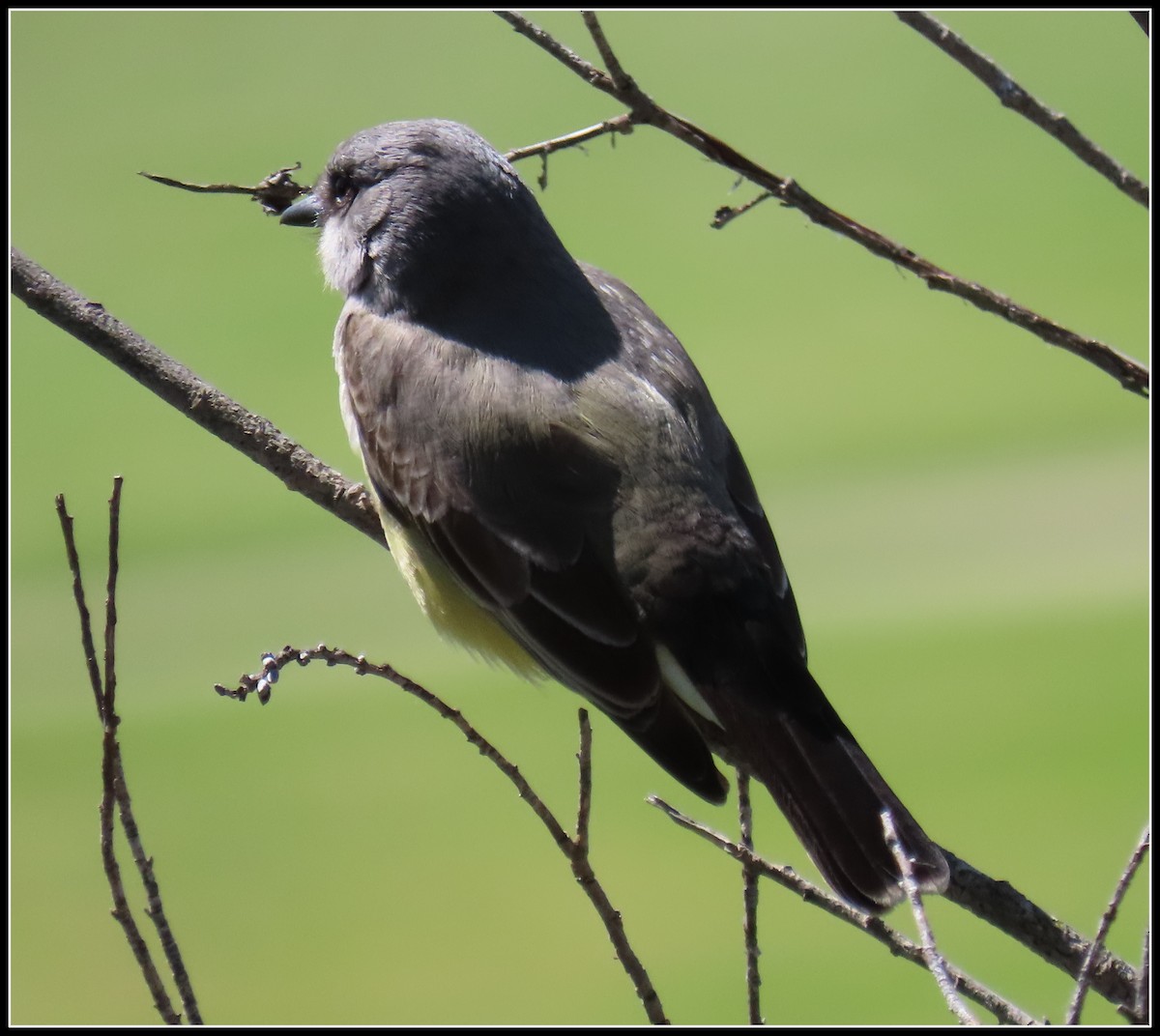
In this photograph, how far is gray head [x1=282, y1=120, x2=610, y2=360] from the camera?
3.13 metres

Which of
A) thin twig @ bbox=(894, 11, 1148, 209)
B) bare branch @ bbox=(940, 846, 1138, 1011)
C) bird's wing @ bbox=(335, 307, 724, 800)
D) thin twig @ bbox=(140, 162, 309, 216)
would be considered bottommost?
bare branch @ bbox=(940, 846, 1138, 1011)

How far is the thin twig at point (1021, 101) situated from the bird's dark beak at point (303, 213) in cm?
219

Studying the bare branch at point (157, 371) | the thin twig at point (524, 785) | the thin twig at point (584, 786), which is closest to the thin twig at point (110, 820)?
the thin twig at point (524, 785)

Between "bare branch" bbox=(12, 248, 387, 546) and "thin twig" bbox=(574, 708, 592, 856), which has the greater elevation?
"bare branch" bbox=(12, 248, 387, 546)

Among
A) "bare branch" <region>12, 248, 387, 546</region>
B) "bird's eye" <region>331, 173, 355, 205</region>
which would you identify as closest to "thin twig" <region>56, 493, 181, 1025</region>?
"bare branch" <region>12, 248, 387, 546</region>

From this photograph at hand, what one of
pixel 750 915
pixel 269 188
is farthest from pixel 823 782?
pixel 269 188

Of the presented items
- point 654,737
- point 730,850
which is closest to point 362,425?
point 654,737

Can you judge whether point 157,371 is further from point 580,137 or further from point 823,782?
point 823,782

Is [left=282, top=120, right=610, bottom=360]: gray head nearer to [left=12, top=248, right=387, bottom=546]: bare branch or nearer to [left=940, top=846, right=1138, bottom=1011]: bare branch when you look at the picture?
[left=12, top=248, right=387, bottom=546]: bare branch

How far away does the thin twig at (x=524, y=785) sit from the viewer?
169 centimetres

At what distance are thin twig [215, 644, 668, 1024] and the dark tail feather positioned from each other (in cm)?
76

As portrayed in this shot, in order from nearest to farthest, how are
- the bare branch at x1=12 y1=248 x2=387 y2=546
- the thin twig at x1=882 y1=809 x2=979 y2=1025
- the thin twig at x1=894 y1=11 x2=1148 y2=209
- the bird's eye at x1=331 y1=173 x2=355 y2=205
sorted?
the thin twig at x1=882 y1=809 x2=979 y2=1025 → the thin twig at x1=894 y1=11 x2=1148 y2=209 → the bare branch at x1=12 y1=248 x2=387 y2=546 → the bird's eye at x1=331 y1=173 x2=355 y2=205

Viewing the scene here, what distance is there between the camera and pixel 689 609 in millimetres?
2719

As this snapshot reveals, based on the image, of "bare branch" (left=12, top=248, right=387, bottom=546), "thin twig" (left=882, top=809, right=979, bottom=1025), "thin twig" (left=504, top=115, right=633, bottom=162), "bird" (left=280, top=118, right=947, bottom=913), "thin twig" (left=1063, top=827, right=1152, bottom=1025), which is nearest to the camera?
"thin twig" (left=882, top=809, right=979, bottom=1025)
